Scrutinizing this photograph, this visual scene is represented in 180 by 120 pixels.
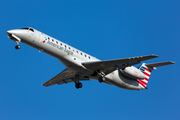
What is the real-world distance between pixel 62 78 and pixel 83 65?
5081mm

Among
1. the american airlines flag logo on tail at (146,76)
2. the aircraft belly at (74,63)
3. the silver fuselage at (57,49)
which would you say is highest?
the american airlines flag logo on tail at (146,76)

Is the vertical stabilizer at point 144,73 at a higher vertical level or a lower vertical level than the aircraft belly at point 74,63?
higher

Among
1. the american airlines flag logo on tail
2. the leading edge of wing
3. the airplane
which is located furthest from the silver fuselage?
the american airlines flag logo on tail

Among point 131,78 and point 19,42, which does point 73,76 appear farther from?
point 19,42

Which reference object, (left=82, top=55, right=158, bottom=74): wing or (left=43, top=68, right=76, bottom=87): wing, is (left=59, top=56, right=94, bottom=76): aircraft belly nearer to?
(left=82, top=55, right=158, bottom=74): wing

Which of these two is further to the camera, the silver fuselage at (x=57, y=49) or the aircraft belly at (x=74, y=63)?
the aircraft belly at (x=74, y=63)

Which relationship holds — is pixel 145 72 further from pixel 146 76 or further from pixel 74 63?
pixel 74 63

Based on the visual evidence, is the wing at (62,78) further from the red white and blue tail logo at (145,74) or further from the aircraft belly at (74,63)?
the red white and blue tail logo at (145,74)

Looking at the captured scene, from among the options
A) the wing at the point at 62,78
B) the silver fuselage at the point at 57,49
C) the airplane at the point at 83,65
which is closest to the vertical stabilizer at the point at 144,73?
the airplane at the point at 83,65

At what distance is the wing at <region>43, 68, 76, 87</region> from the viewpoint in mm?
25034

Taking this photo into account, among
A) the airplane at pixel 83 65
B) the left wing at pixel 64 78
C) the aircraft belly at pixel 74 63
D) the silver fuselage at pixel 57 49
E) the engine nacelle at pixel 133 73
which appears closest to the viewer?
the silver fuselage at pixel 57 49

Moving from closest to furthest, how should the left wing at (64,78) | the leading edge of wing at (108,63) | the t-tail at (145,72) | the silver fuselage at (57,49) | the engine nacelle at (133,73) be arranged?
the silver fuselage at (57,49) < the leading edge of wing at (108,63) < the engine nacelle at (133,73) < the left wing at (64,78) < the t-tail at (145,72)

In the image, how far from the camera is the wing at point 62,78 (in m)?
25.0

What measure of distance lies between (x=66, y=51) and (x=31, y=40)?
299 cm
